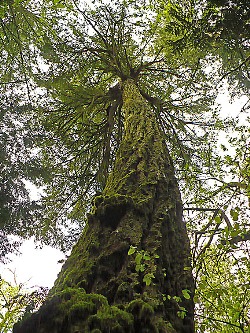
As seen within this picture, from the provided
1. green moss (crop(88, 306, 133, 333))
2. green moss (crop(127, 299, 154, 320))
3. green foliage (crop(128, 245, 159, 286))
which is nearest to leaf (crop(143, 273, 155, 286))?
green foliage (crop(128, 245, 159, 286))

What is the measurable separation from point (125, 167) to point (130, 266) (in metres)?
1.50

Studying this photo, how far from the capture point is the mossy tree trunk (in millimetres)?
1732

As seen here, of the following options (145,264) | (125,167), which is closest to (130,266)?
(145,264)

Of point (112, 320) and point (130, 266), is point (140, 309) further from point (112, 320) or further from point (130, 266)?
point (130, 266)

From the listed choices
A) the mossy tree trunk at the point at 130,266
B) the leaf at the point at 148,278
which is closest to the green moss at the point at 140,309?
the mossy tree trunk at the point at 130,266

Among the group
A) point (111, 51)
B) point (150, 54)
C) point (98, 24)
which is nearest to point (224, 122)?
point (150, 54)

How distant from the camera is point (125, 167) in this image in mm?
3613

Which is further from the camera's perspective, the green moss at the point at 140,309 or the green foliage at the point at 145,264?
the green foliage at the point at 145,264

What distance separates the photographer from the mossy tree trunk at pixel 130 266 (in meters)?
1.73

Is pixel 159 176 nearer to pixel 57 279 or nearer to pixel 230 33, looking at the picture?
pixel 57 279

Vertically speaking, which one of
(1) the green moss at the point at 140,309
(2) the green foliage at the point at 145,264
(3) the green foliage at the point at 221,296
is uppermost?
(3) the green foliage at the point at 221,296

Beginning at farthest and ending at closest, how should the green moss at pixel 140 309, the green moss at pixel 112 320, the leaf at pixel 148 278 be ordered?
the leaf at pixel 148 278 → the green moss at pixel 140 309 → the green moss at pixel 112 320

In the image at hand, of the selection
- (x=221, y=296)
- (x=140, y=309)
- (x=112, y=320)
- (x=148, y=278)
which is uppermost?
(x=221, y=296)

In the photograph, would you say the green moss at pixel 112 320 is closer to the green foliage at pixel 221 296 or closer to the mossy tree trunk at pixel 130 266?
the mossy tree trunk at pixel 130 266
